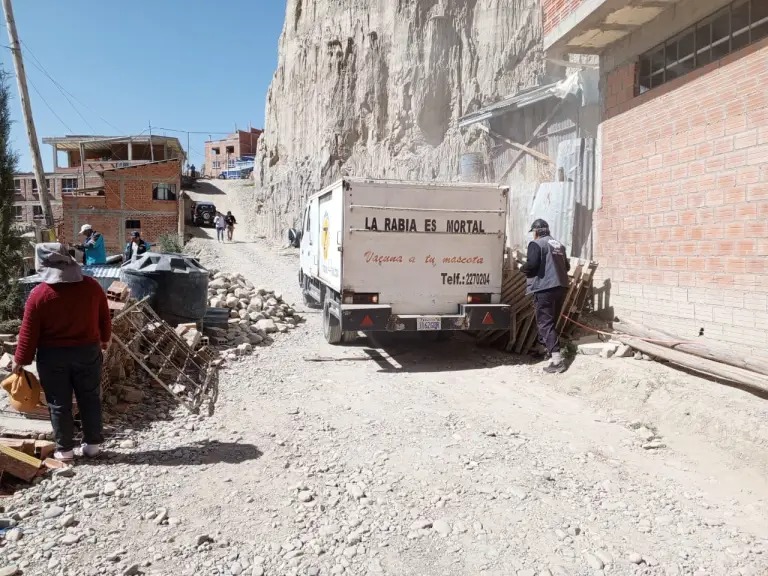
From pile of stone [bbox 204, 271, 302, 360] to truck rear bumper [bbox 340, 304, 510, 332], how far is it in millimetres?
1922

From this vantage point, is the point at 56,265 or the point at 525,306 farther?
the point at 525,306

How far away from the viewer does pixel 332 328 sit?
9.32m

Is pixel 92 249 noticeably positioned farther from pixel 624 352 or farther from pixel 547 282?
pixel 624 352

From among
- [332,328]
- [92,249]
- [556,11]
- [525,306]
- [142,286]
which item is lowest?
[332,328]

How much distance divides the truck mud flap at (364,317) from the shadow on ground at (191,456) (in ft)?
10.1

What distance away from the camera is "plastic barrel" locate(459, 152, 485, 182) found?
1956 centimetres

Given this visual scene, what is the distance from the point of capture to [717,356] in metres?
6.07

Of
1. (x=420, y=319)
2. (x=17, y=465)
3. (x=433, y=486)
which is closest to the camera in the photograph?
(x=17, y=465)

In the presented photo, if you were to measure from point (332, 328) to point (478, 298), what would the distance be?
249 cm

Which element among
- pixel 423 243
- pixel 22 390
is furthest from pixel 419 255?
pixel 22 390

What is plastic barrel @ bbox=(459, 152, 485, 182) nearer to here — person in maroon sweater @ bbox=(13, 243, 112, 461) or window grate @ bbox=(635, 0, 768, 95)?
window grate @ bbox=(635, 0, 768, 95)

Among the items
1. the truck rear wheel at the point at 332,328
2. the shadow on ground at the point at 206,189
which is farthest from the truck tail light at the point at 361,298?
the shadow on ground at the point at 206,189

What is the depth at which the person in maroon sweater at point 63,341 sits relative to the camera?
14.1 ft

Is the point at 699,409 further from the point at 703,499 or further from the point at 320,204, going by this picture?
the point at 320,204
